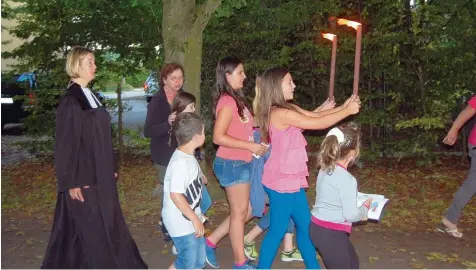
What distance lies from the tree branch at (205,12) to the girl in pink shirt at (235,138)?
2.81 m

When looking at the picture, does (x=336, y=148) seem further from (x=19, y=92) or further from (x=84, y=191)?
(x=19, y=92)

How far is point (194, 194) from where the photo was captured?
475cm

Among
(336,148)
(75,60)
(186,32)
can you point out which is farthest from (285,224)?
(186,32)

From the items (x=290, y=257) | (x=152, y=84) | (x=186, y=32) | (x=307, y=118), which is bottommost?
(x=290, y=257)

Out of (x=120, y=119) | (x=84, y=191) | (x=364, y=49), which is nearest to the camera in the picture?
(x=84, y=191)

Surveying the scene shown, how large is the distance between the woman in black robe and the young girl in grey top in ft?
5.32

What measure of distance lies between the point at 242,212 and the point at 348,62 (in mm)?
5379

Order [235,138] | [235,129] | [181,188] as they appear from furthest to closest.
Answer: [235,129] < [235,138] < [181,188]

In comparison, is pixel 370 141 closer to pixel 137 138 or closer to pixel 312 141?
pixel 312 141

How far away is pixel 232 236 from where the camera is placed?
5.29 metres

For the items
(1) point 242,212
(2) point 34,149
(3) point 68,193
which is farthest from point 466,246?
(2) point 34,149

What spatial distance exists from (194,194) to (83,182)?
837 millimetres

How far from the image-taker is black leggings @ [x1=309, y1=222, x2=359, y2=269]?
442 centimetres

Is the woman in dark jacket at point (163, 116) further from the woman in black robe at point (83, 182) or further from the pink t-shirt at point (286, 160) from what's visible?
the pink t-shirt at point (286, 160)
